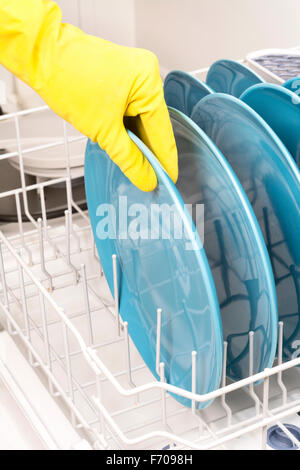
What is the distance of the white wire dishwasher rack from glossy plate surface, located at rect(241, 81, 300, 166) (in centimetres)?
18

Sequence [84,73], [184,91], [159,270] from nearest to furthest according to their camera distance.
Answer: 1. [84,73]
2. [159,270]
3. [184,91]

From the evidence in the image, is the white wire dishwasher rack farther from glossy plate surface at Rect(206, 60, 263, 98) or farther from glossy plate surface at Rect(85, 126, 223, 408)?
glossy plate surface at Rect(206, 60, 263, 98)

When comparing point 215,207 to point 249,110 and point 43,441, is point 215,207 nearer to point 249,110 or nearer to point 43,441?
point 249,110

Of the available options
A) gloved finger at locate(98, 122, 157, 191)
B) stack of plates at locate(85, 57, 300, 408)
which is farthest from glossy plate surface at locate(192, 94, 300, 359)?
gloved finger at locate(98, 122, 157, 191)

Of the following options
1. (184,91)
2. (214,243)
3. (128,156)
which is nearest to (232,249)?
(214,243)

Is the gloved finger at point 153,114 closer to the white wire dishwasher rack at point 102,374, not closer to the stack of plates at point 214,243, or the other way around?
the stack of plates at point 214,243

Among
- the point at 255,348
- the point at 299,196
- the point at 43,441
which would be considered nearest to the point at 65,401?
the point at 43,441

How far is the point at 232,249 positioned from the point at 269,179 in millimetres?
76

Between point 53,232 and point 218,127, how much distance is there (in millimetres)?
431

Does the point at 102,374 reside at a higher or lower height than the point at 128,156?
lower

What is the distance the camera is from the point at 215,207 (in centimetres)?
71

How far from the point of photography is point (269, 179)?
0.71m

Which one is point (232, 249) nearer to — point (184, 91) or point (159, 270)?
point (159, 270)

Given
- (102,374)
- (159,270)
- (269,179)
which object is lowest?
(102,374)
